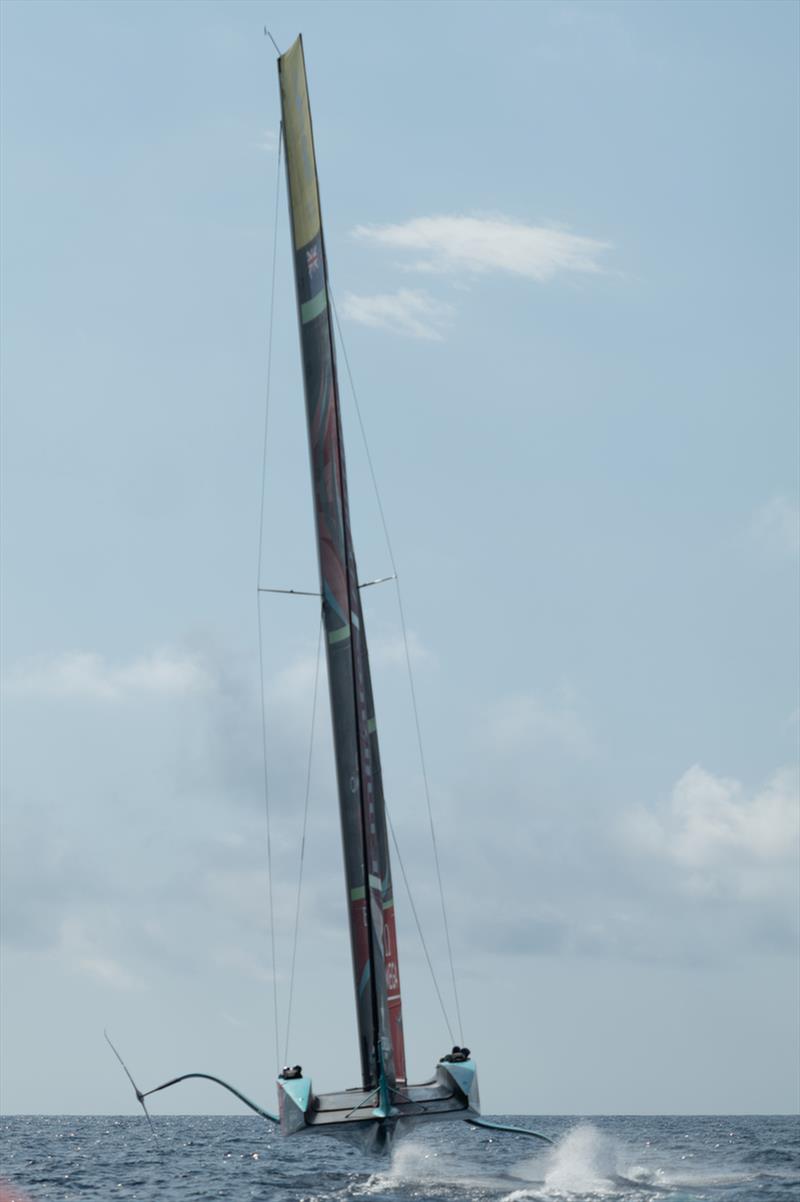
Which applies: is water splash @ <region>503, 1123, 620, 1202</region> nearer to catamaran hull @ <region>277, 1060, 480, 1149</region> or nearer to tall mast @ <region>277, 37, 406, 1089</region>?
catamaran hull @ <region>277, 1060, 480, 1149</region>

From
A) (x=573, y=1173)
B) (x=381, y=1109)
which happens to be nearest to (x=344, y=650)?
(x=381, y=1109)

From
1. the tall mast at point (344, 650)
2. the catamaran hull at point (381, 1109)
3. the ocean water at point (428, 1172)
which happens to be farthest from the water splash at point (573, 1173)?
the tall mast at point (344, 650)

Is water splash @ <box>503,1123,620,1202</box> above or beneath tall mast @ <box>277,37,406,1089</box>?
beneath

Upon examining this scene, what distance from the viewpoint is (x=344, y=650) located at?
24.1 metres

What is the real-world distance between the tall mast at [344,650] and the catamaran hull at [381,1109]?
0.53 m

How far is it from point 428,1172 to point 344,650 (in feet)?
46.9

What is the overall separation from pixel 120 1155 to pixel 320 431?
1319 inches

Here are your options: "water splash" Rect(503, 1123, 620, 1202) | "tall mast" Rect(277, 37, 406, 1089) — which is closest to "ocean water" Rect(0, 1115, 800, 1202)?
"water splash" Rect(503, 1123, 620, 1202)

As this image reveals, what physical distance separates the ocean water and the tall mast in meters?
2.20

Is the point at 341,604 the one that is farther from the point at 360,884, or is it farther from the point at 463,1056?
the point at 463,1056

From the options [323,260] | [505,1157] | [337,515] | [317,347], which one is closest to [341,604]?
[337,515]

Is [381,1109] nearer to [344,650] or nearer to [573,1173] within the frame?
Answer: [344,650]

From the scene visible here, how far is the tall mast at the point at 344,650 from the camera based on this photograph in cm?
2359

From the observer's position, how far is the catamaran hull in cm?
2177
